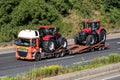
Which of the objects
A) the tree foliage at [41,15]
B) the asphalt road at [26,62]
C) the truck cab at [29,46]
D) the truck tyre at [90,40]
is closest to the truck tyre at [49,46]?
the truck cab at [29,46]

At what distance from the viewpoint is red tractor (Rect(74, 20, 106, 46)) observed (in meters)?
33.1

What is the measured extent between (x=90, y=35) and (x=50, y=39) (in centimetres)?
476

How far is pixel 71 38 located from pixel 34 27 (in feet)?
13.8

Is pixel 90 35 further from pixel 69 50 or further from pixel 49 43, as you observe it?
pixel 49 43

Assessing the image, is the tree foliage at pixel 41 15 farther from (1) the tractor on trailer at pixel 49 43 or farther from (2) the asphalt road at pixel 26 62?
(2) the asphalt road at pixel 26 62

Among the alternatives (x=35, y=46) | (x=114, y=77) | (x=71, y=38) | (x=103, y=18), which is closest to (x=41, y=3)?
(x=71, y=38)

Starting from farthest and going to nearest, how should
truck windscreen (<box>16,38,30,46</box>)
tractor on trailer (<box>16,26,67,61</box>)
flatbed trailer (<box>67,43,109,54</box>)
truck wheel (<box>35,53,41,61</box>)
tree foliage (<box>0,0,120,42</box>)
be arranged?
tree foliage (<box>0,0,120,42</box>) → flatbed trailer (<box>67,43,109,54</box>) → truck windscreen (<box>16,38,30,46</box>) → tractor on trailer (<box>16,26,67,61</box>) → truck wheel (<box>35,53,41,61</box>)

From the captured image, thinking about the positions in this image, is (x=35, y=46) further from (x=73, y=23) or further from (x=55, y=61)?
(x=73, y=23)

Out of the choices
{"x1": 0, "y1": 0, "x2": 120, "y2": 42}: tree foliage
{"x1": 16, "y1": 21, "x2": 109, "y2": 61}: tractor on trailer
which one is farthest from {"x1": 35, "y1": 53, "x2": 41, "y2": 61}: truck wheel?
{"x1": 0, "y1": 0, "x2": 120, "y2": 42}: tree foliage

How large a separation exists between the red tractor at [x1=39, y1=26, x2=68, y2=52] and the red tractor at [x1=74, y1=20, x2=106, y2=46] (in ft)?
8.18

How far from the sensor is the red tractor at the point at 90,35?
3309 centimetres

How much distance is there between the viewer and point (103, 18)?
5347cm

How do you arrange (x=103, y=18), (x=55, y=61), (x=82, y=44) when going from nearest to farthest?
(x=55, y=61) → (x=82, y=44) → (x=103, y=18)

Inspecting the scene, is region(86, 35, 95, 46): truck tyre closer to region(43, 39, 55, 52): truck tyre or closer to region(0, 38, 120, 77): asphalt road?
region(0, 38, 120, 77): asphalt road
